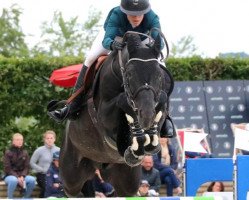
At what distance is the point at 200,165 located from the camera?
9203mm

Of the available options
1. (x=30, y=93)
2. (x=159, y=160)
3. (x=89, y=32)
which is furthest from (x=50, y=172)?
(x=89, y=32)

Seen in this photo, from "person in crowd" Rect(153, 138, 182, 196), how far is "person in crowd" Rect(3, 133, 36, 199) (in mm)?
2080

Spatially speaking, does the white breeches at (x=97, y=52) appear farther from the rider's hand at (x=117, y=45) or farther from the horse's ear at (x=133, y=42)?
the horse's ear at (x=133, y=42)

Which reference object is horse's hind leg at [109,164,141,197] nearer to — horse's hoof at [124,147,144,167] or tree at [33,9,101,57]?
horse's hoof at [124,147,144,167]

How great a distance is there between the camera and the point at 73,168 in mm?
9070

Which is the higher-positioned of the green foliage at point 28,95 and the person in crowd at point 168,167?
the green foliage at point 28,95

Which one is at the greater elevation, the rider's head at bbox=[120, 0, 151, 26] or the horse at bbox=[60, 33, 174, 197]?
the rider's head at bbox=[120, 0, 151, 26]

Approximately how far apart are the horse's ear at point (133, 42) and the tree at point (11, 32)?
78.4ft

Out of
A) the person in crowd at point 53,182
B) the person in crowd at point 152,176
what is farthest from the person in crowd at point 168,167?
the person in crowd at point 53,182

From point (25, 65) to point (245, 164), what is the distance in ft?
25.9

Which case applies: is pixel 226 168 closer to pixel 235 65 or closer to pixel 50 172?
pixel 50 172

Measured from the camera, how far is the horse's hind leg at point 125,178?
863 cm

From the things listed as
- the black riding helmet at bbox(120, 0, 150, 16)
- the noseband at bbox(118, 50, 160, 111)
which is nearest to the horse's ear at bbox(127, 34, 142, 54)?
the noseband at bbox(118, 50, 160, 111)

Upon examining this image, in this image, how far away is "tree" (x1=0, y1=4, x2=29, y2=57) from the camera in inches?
1219
